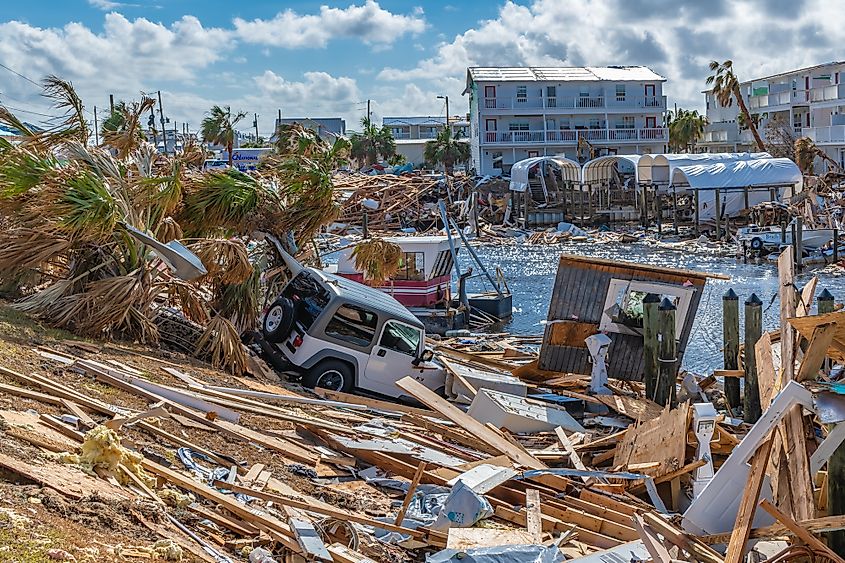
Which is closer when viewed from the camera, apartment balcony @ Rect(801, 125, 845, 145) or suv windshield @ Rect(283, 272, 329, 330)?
suv windshield @ Rect(283, 272, 329, 330)

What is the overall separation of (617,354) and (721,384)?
8.53 ft

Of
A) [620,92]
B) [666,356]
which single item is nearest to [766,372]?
[666,356]

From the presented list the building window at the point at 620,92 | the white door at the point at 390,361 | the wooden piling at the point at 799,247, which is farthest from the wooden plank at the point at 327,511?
the building window at the point at 620,92

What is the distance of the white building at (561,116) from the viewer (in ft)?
263

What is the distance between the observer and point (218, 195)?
627 inches

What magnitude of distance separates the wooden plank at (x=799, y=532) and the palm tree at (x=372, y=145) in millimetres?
91134

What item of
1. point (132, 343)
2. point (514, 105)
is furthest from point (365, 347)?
point (514, 105)

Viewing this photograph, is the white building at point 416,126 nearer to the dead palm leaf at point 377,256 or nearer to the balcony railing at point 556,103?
the balcony railing at point 556,103

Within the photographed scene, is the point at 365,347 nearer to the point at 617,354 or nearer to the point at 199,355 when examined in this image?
the point at 199,355

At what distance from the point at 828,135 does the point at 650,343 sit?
60.4 meters

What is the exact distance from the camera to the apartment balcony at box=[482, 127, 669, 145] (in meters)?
79.9

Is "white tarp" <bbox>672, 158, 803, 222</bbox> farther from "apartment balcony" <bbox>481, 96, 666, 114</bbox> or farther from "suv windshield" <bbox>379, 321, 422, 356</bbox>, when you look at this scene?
"suv windshield" <bbox>379, 321, 422, 356</bbox>

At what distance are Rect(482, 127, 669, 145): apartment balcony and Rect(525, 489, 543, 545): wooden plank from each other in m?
72.5

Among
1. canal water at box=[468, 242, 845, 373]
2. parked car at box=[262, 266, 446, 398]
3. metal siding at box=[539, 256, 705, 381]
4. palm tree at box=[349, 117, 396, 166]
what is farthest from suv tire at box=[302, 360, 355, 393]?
palm tree at box=[349, 117, 396, 166]
